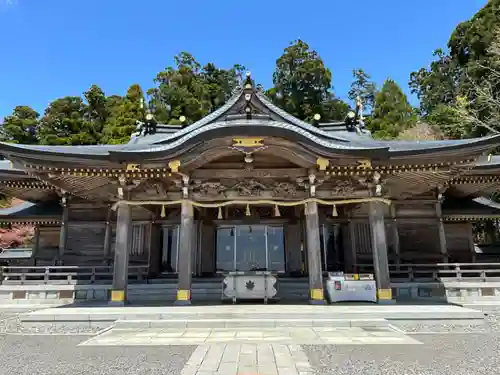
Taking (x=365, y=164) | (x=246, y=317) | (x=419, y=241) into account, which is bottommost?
(x=246, y=317)

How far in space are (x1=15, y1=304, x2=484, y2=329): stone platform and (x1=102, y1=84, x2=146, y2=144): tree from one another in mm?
24041

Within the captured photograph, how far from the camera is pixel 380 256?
8.85 metres

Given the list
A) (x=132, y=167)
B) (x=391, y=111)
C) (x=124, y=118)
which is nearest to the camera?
(x=132, y=167)

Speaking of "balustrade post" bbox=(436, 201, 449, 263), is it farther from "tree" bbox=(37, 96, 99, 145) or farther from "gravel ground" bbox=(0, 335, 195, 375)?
"tree" bbox=(37, 96, 99, 145)

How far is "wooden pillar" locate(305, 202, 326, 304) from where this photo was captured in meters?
8.62

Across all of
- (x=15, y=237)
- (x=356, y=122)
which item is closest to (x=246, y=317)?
(x=356, y=122)

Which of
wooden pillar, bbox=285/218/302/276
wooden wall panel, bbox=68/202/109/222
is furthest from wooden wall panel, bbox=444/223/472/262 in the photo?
wooden wall panel, bbox=68/202/109/222

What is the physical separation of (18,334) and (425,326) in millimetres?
8347

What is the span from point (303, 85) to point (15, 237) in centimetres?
3306

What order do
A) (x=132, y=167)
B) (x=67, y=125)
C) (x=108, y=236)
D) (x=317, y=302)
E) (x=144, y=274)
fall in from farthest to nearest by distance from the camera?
(x=67, y=125), (x=108, y=236), (x=144, y=274), (x=132, y=167), (x=317, y=302)

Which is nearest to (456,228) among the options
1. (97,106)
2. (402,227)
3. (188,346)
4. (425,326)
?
(402,227)

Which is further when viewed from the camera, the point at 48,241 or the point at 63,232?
the point at 48,241

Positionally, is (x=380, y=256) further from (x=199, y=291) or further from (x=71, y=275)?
(x=71, y=275)

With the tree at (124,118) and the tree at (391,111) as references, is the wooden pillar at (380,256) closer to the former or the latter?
the tree at (124,118)
